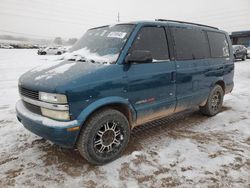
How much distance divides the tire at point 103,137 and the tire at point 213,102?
8.69 feet

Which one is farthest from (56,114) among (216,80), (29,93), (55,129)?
(216,80)

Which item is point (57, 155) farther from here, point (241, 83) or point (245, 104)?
point (241, 83)

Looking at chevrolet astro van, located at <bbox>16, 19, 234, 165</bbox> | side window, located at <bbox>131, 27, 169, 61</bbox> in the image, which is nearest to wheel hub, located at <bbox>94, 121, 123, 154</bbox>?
chevrolet astro van, located at <bbox>16, 19, 234, 165</bbox>

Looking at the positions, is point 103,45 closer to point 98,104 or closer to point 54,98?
point 98,104

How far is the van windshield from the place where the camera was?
11.2 ft

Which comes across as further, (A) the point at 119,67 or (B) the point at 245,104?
(B) the point at 245,104

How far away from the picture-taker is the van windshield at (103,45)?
11.2 feet

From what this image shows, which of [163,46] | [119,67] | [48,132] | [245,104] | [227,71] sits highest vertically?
[163,46]

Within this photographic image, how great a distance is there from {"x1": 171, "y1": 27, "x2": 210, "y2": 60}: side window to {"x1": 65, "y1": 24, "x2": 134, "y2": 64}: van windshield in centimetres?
106

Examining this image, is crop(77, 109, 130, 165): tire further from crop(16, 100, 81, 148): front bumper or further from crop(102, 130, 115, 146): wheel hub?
crop(16, 100, 81, 148): front bumper

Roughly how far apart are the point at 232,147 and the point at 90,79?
2682 millimetres

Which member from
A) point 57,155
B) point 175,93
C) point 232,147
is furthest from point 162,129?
point 57,155

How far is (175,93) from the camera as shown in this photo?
13.5 ft

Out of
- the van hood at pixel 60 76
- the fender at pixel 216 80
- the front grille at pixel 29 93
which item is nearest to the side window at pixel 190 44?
the fender at pixel 216 80
